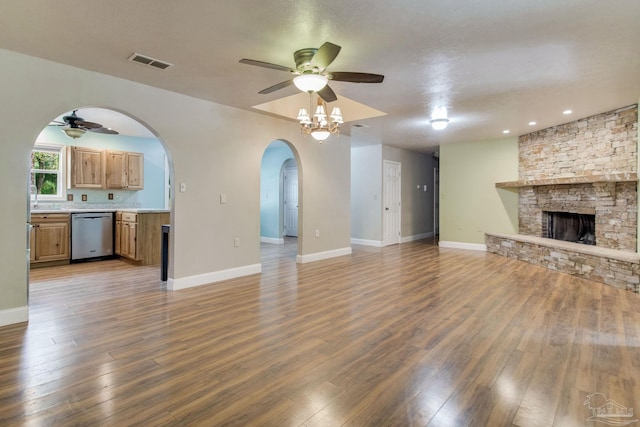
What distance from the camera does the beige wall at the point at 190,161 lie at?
304 cm

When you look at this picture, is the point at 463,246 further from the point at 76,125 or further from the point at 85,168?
the point at 85,168

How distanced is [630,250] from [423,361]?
175 inches

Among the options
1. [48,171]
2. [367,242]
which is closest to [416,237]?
A: [367,242]

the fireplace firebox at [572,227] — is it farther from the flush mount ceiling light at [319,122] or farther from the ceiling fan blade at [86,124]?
the ceiling fan blade at [86,124]

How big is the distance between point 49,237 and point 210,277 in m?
3.24

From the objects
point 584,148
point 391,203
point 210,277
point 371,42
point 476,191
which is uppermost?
point 371,42

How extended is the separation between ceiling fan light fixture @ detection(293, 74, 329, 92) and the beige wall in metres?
2.11

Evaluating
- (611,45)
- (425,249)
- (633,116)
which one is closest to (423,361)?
(611,45)

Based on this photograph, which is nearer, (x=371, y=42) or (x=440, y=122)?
(x=371, y=42)

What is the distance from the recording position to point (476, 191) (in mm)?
7566

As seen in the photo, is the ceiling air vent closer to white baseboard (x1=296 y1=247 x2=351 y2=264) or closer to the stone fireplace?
white baseboard (x1=296 y1=247 x2=351 y2=264)

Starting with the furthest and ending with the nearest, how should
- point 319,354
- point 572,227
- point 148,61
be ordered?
1. point 572,227
2. point 148,61
3. point 319,354

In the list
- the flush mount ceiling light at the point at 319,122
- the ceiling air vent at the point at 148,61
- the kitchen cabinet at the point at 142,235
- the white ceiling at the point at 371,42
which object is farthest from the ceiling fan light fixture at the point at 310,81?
the kitchen cabinet at the point at 142,235

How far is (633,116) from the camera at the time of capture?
4.68m
